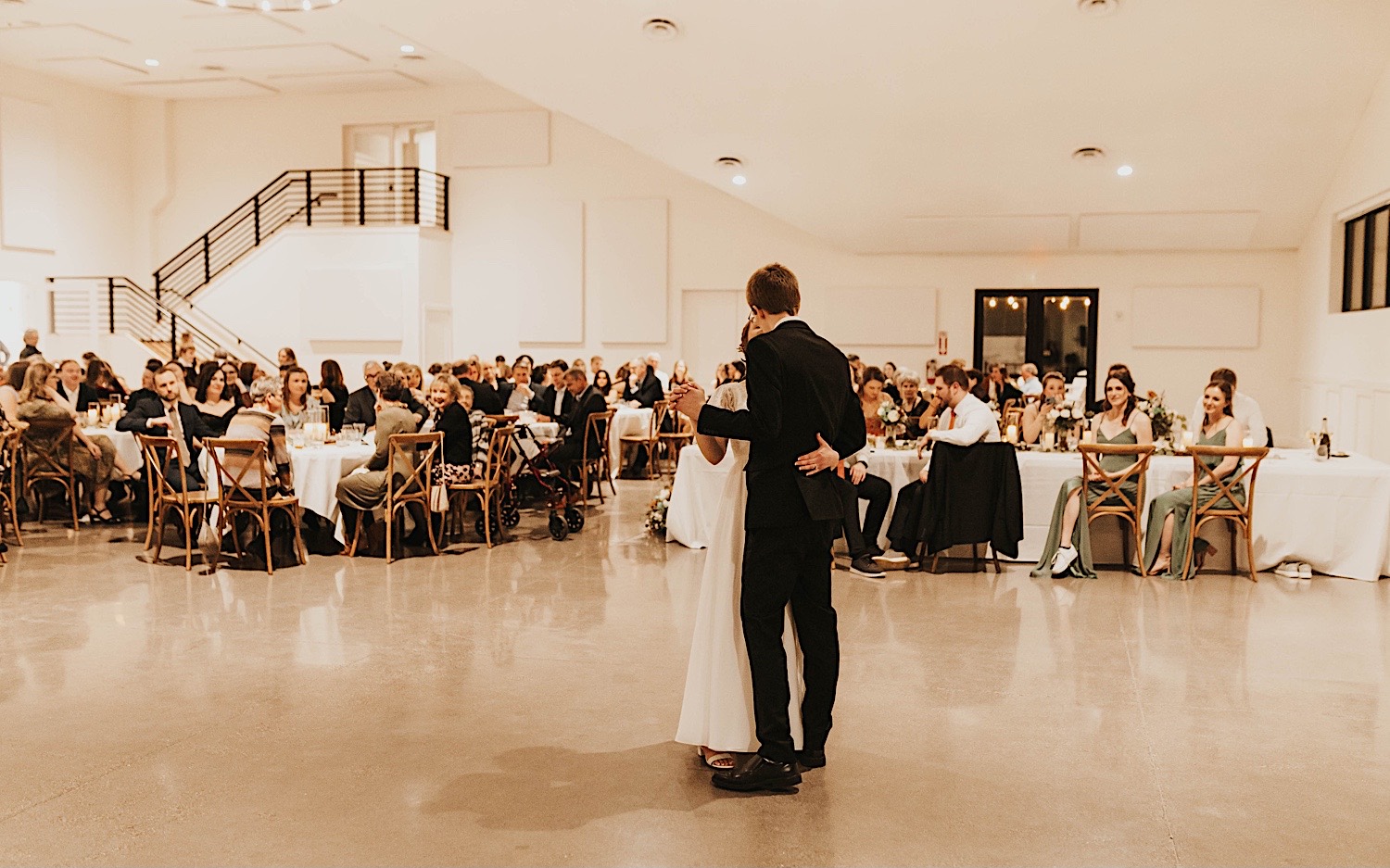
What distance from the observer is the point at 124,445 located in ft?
29.3

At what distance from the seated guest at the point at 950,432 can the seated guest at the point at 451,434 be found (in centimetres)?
288

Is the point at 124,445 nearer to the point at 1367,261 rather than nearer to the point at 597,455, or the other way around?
the point at 597,455

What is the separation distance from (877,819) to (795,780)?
0.32m

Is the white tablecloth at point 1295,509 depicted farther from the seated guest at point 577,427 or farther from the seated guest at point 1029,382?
the seated guest at point 1029,382

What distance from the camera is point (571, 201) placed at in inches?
676

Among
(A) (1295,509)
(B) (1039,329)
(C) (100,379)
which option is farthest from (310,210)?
(A) (1295,509)

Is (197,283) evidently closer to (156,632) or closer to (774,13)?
(774,13)

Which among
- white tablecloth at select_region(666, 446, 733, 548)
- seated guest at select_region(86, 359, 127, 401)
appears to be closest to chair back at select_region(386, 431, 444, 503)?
white tablecloth at select_region(666, 446, 733, 548)

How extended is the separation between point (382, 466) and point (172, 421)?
5.55 feet

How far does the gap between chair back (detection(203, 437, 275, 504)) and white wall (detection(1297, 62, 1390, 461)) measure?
8.04 metres

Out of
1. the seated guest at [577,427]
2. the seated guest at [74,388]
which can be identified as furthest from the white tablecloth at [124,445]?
the seated guest at [577,427]

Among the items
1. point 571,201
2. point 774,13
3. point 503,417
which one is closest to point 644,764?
point 503,417

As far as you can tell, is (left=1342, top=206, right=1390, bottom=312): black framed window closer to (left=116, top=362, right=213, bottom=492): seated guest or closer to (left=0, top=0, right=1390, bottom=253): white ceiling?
(left=0, top=0, right=1390, bottom=253): white ceiling

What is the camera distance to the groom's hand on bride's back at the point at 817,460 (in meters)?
3.47
